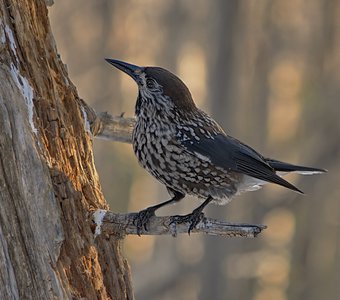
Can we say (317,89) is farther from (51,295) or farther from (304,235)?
(51,295)

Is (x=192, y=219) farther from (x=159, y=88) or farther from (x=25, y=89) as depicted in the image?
(x=25, y=89)

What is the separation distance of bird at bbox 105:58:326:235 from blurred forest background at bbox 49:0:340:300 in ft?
24.1

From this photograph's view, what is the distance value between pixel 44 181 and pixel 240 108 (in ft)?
31.6

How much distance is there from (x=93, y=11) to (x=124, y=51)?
1029 mm

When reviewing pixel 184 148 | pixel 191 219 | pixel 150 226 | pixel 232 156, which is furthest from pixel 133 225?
pixel 232 156

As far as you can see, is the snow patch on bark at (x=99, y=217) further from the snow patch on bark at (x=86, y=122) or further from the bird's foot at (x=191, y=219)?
the snow patch on bark at (x=86, y=122)

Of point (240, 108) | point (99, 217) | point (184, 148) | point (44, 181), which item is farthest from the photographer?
point (240, 108)

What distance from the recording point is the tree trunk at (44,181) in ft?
14.7

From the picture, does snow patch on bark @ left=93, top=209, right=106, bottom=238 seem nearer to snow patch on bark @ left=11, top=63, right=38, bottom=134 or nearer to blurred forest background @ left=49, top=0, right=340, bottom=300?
snow patch on bark @ left=11, top=63, right=38, bottom=134

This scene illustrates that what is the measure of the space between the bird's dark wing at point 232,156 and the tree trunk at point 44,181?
75 centimetres

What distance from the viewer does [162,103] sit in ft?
18.6

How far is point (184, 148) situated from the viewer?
5555 mm

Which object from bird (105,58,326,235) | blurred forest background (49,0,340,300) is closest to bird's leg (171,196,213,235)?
bird (105,58,326,235)

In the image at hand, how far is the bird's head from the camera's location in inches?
221
